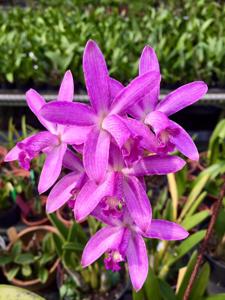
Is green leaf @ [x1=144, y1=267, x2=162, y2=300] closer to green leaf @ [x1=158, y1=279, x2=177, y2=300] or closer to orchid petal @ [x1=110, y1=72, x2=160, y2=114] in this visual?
green leaf @ [x1=158, y1=279, x2=177, y2=300]

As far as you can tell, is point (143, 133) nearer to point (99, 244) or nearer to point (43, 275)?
point (99, 244)

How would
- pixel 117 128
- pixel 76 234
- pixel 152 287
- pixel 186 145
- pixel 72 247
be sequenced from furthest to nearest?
pixel 76 234, pixel 72 247, pixel 152 287, pixel 186 145, pixel 117 128

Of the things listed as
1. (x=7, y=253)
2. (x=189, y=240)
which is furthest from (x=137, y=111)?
(x=7, y=253)

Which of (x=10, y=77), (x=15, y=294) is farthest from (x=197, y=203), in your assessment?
(x=10, y=77)

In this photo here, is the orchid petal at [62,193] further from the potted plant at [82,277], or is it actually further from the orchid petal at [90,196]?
the potted plant at [82,277]

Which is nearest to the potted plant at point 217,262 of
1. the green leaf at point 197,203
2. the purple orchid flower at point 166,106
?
the green leaf at point 197,203

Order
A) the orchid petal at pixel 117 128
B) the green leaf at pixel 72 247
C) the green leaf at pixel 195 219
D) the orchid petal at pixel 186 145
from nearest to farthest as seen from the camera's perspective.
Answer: the orchid petal at pixel 117 128, the orchid petal at pixel 186 145, the green leaf at pixel 72 247, the green leaf at pixel 195 219
